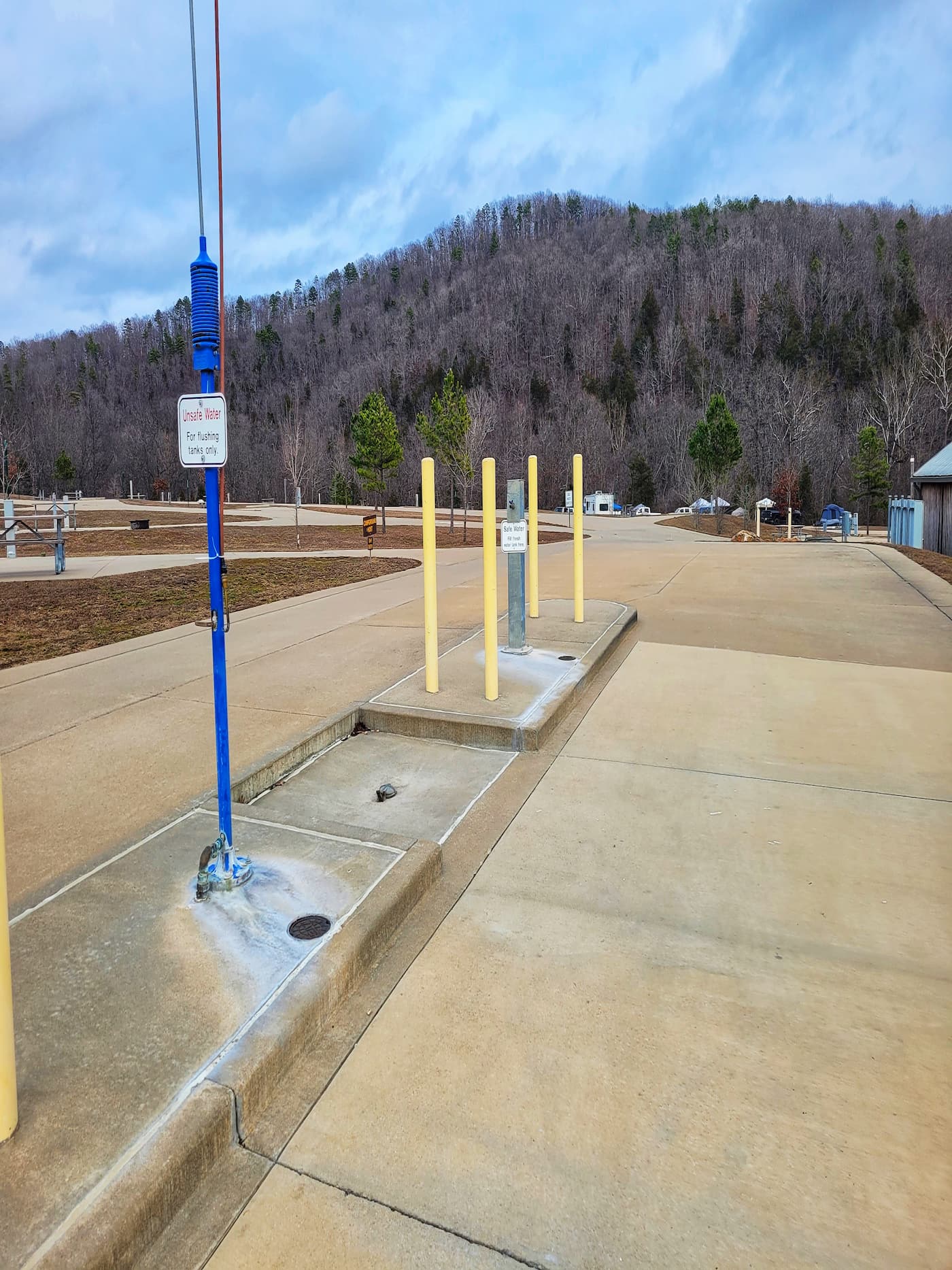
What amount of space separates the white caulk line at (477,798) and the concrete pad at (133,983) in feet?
1.71

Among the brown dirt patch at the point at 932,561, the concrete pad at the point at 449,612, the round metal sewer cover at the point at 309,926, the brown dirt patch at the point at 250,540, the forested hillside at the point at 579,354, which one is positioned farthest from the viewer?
the forested hillside at the point at 579,354

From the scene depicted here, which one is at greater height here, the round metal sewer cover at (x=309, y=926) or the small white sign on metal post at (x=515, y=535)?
the small white sign on metal post at (x=515, y=535)

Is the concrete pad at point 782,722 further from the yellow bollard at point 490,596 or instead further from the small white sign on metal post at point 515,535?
the small white sign on metal post at point 515,535

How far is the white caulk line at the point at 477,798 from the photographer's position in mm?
3867

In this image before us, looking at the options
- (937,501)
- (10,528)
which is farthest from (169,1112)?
(937,501)

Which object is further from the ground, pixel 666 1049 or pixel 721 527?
pixel 721 527

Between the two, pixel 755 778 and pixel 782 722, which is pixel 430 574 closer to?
pixel 755 778

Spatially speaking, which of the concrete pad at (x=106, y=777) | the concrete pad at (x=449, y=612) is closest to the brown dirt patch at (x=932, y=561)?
the concrete pad at (x=449, y=612)

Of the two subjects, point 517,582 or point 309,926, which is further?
point 517,582

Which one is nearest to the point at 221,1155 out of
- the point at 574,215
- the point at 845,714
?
the point at 845,714

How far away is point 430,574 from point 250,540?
20521mm

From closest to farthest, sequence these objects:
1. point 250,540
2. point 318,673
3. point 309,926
→ point 309,926 → point 318,673 → point 250,540

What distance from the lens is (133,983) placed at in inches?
99.0

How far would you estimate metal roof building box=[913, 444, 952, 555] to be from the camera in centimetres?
2255
